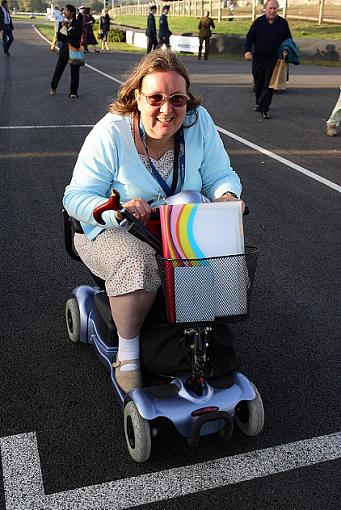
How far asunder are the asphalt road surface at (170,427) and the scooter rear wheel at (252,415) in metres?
0.06

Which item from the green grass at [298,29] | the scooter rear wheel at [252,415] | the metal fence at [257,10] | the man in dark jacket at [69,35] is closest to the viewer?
the scooter rear wheel at [252,415]

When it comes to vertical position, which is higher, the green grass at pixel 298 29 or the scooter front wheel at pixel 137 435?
the green grass at pixel 298 29

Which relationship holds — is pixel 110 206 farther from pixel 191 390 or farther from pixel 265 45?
pixel 265 45

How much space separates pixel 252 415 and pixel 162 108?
55.0 inches

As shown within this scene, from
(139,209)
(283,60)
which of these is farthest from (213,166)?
(283,60)

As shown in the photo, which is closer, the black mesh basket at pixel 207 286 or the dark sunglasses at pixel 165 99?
the black mesh basket at pixel 207 286

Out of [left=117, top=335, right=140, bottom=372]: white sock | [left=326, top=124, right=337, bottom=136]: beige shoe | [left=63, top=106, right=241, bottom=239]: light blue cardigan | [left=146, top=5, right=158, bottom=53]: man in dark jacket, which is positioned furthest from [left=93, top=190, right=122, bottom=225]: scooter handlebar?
[left=146, top=5, right=158, bottom=53]: man in dark jacket

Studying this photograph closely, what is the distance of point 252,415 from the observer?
8.56 ft

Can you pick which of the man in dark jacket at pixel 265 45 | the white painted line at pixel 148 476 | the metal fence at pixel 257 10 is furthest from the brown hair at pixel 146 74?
the metal fence at pixel 257 10

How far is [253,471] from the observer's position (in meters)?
2.49

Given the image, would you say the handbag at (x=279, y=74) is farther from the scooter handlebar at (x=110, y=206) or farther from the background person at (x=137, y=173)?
the scooter handlebar at (x=110, y=206)

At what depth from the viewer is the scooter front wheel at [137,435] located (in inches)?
96.7

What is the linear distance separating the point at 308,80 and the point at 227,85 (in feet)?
9.13

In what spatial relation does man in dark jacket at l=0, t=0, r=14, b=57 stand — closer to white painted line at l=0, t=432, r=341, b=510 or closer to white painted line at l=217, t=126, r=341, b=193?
white painted line at l=217, t=126, r=341, b=193
